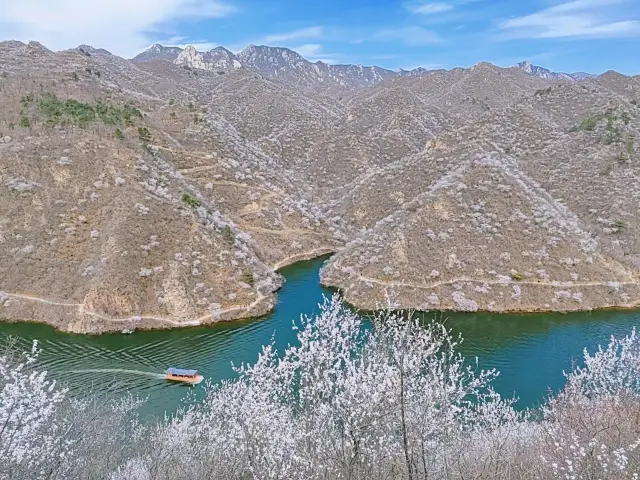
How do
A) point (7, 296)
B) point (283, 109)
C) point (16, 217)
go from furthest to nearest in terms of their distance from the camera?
point (283, 109)
point (16, 217)
point (7, 296)

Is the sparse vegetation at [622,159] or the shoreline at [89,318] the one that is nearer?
the shoreline at [89,318]

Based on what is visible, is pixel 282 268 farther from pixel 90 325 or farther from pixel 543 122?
pixel 543 122

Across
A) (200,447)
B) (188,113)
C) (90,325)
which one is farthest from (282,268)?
(200,447)

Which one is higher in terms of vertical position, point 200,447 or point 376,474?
point 376,474

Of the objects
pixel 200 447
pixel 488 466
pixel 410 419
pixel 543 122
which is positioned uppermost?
pixel 543 122

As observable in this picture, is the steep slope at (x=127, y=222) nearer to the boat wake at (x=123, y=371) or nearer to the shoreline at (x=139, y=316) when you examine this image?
the shoreline at (x=139, y=316)

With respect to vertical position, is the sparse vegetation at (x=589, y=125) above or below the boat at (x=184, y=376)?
above

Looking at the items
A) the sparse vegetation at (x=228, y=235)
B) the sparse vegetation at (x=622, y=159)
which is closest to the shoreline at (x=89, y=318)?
the sparse vegetation at (x=228, y=235)
